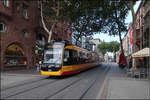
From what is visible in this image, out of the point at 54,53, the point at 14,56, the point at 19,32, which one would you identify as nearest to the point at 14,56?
the point at 14,56

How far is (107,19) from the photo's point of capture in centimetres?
2744

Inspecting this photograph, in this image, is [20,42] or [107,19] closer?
[20,42]

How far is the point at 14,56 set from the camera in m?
22.7

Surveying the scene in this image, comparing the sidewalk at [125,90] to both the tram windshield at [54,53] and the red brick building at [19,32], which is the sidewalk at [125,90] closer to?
the tram windshield at [54,53]

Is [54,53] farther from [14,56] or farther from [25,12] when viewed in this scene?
[25,12]

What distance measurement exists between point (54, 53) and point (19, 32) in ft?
42.4

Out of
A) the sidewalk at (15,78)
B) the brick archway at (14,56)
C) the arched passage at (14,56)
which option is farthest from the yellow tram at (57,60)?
the arched passage at (14,56)

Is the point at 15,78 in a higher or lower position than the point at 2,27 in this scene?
lower

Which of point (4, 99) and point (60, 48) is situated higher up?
point (60, 48)

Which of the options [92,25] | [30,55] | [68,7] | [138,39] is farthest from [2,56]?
[138,39]

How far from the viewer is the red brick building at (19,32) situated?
20.7m

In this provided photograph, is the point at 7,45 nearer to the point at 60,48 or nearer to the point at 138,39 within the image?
the point at 60,48

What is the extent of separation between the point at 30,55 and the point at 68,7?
10.4 m

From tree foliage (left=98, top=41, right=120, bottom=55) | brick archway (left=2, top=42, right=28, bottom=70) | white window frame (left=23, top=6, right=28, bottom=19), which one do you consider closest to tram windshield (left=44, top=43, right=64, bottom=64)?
brick archway (left=2, top=42, right=28, bottom=70)
